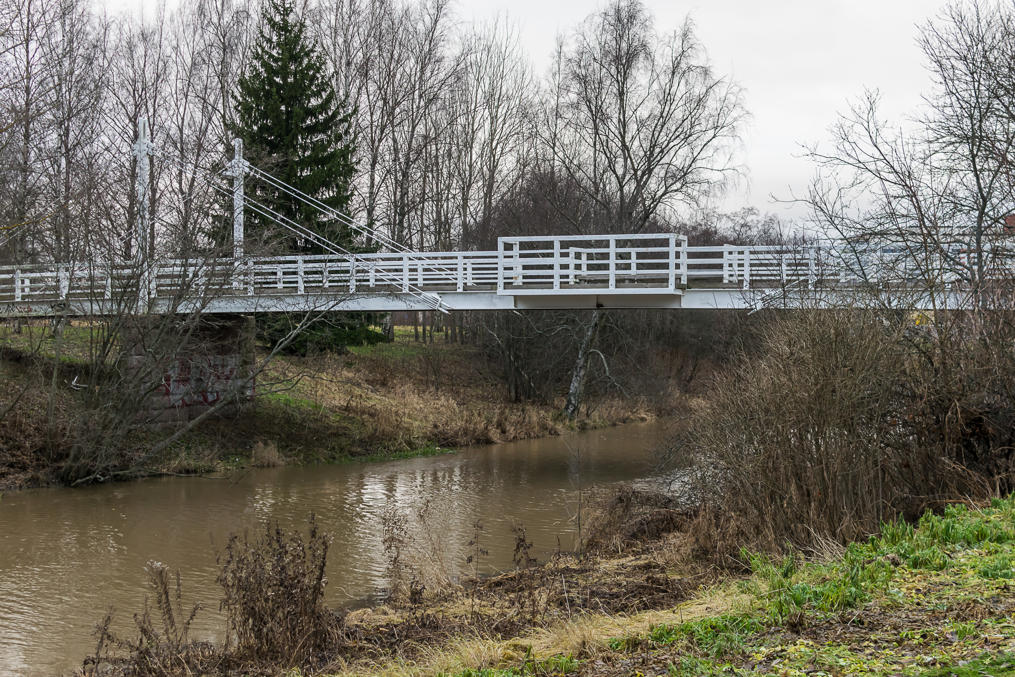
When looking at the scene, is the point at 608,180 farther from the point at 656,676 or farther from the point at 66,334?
the point at 656,676

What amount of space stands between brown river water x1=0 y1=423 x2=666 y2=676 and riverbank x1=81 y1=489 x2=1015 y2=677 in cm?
199

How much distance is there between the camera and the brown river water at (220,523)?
34.4ft

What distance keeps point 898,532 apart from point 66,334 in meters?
20.1

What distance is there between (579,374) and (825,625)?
24.7 m

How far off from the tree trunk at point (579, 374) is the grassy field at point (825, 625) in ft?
70.6

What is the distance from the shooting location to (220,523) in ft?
51.0

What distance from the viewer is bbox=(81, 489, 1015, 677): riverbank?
5512 mm

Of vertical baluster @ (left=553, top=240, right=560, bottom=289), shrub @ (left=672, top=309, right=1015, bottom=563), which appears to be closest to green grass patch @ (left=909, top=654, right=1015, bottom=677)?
shrub @ (left=672, top=309, right=1015, bottom=563)

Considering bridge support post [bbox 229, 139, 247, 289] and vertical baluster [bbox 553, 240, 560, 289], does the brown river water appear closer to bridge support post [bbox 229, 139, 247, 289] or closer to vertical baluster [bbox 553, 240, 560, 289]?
vertical baluster [bbox 553, 240, 560, 289]

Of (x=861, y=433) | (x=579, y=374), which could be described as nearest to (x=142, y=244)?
(x=861, y=433)

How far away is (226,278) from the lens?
19828 millimetres

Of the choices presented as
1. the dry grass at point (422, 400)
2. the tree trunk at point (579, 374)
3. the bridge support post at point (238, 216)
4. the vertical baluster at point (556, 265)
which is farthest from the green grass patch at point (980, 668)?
the tree trunk at point (579, 374)

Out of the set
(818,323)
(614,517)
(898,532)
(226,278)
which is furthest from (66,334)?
(898,532)

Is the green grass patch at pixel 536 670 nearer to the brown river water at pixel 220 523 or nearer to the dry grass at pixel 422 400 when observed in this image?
the brown river water at pixel 220 523
